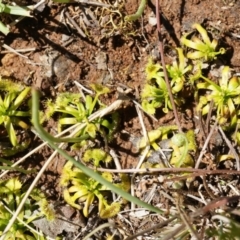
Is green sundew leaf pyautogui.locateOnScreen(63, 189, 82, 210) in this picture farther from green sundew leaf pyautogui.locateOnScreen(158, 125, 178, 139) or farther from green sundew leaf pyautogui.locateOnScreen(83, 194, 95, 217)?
green sundew leaf pyautogui.locateOnScreen(158, 125, 178, 139)

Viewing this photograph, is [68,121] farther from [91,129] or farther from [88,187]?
[88,187]

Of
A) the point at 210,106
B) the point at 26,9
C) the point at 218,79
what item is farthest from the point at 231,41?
the point at 26,9

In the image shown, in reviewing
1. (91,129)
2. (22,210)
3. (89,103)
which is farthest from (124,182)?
(22,210)

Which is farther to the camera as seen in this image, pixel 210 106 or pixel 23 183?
pixel 23 183

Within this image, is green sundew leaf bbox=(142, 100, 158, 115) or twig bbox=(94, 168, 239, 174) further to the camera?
green sundew leaf bbox=(142, 100, 158, 115)

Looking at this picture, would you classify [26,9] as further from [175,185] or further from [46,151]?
[175,185]

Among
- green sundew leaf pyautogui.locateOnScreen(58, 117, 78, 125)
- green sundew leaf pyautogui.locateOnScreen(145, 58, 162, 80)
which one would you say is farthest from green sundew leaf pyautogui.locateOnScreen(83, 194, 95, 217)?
green sundew leaf pyautogui.locateOnScreen(145, 58, 162, 80)

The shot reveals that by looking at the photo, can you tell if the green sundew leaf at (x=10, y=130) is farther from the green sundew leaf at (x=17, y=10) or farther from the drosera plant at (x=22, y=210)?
the green sundew leaf at (x=17, y=10)
